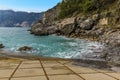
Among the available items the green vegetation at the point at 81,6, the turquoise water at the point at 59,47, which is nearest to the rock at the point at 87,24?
the green vegetation at the point at 81,6

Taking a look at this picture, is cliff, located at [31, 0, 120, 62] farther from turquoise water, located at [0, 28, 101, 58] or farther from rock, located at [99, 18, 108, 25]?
turquoise water, located at [0, 28, 101, 58]

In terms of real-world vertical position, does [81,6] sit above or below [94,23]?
above

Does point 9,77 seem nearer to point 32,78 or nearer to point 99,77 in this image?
point 32,78

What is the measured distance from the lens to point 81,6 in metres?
96.7

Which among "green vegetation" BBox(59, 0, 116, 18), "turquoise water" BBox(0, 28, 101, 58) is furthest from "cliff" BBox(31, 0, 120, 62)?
Answer: "turquoise water" BBox(0, 28, 101, 58)

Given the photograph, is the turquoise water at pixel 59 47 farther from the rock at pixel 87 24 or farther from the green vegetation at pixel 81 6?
the green vegetation at pixel 81 6

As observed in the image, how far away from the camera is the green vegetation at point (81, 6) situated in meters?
83.1

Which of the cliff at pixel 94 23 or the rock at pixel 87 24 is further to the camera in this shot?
the rock at pixel 87 24

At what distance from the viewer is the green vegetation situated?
3273 inches

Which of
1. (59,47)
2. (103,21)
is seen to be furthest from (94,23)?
(59,47)

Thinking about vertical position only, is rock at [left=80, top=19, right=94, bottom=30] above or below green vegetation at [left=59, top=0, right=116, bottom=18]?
below

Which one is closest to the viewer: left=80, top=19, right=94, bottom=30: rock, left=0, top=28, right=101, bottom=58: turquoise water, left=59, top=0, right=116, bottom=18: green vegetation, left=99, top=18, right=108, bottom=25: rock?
left=0, top=28, right=101, bottom=58: turquoise water

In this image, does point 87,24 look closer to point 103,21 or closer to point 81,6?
point 103,21

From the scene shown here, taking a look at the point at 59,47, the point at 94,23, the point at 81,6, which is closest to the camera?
the point at 59,47
